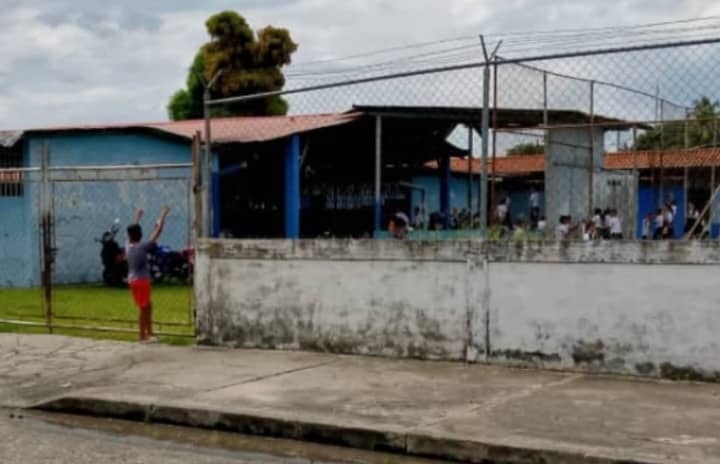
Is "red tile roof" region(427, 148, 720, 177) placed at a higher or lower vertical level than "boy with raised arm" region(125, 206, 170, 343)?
higher

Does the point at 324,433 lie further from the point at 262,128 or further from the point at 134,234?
the point at 262,128

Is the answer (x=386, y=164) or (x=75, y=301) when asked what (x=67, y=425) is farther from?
(x=386, y=164)

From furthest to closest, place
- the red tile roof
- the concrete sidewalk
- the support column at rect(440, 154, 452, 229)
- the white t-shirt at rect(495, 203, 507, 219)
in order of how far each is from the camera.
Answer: the support column at rect(440, 154, 452, 229) < the red tile roof < the white t-shirt at rect(495, 203, 507, 219) < the concrete sidewalk

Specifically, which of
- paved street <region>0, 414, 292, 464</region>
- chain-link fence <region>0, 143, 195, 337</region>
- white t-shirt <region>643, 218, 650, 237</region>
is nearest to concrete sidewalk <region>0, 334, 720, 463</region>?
paved street <region>0, 414, 292, 464</region>

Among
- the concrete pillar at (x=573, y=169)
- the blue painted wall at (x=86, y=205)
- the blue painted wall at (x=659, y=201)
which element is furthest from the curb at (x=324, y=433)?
the blue painted wall at (x=86, y=205)

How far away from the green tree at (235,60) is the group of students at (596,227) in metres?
25.2

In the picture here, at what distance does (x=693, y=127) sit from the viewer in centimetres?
1373

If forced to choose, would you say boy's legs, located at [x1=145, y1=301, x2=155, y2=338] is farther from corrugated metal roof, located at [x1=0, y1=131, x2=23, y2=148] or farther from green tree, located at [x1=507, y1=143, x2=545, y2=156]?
corrugated metal roof, located at [x1=0, y1=131, x2=23, y2=148]

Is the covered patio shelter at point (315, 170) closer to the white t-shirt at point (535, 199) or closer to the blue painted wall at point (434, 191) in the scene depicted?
the blue painted wall at point (434, 191)

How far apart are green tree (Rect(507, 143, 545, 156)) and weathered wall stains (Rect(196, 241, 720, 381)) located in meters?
2.50

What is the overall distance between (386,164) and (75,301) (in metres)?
9.63

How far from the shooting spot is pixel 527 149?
12.4 meters

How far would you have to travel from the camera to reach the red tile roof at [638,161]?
12178 millimetres

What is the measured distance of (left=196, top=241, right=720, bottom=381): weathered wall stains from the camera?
8.62 meters
